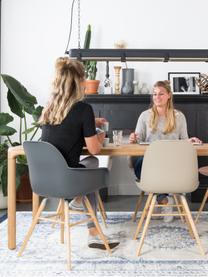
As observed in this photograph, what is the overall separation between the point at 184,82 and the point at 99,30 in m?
1.22

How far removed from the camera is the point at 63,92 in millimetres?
2707

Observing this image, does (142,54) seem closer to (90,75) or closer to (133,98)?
(133,98)

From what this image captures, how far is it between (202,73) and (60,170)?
309cm

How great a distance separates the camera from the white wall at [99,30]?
16.7ft

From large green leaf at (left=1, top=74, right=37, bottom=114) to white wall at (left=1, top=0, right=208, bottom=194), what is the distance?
29.2 inches

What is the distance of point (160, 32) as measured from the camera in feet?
16.8

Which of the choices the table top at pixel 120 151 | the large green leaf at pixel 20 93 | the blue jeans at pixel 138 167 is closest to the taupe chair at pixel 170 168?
the table top at pixel 120 151

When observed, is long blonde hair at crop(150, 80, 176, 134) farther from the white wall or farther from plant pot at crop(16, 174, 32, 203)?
plant pot at crop(16, 174, 32, 203)

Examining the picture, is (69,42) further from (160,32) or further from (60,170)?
(60,170)

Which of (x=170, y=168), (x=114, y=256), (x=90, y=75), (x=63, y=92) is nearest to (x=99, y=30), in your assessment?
(x=90, y=75)

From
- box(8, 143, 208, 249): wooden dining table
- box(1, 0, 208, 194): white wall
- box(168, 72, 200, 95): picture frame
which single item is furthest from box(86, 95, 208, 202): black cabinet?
box(8, 143, 208, 249): wooden dining table

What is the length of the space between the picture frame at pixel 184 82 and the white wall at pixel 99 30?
0.09 metres

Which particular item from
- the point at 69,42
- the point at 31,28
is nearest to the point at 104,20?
the point at 69,42

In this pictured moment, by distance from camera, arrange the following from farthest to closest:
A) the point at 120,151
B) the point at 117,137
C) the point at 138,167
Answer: the point at 138,167
the point at 117,137
the point at 120,151
